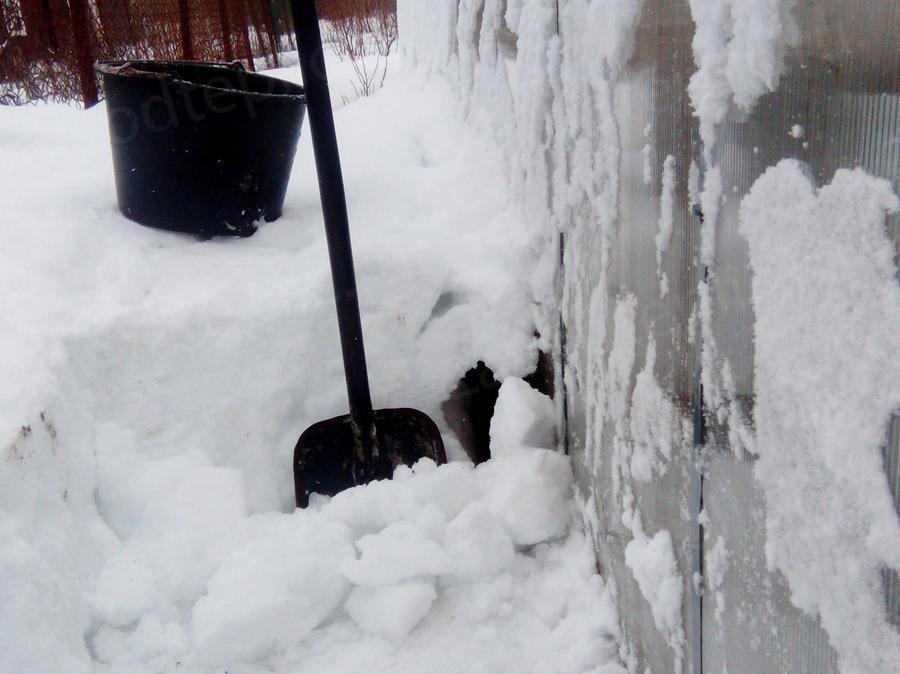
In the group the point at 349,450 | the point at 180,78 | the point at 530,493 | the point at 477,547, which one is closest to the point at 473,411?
the point at 349,450

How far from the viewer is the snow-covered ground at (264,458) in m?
1.34

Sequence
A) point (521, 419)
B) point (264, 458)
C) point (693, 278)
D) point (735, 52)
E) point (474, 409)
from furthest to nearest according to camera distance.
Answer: point (474, 409) → point (264, 458) → point (521, 419) → point (693, 278) → point (735, 52)

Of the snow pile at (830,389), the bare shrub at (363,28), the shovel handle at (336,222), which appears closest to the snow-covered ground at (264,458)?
the shovel handle at (336,222)

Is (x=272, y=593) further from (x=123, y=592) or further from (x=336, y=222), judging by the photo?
(x=336, y=222)

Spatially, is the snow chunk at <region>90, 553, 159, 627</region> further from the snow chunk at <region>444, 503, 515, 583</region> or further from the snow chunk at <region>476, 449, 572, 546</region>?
the snow chunk at <region>476, 449, 572, 546</region>

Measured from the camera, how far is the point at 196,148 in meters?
2.10

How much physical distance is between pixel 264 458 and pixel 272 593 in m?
0.53

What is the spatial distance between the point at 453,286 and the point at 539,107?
514 mm

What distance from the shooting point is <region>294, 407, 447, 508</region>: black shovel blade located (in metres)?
1.84

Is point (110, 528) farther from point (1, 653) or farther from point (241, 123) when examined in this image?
point (241, 123)

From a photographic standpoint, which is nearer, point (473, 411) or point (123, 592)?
point (123, 592)

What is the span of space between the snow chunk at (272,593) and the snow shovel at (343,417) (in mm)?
321

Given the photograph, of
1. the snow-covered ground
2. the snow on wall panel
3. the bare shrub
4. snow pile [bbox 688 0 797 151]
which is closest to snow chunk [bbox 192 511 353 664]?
the snow-covered ground

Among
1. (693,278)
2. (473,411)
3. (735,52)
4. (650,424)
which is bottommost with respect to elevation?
(473,411)
